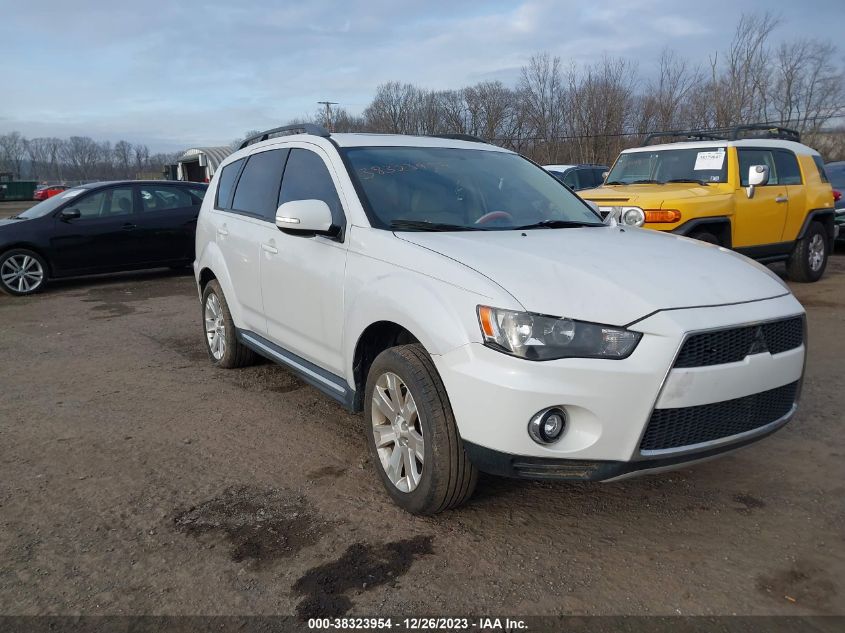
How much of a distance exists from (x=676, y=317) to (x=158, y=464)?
2.83m

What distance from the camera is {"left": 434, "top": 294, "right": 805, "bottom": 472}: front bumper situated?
256 cm

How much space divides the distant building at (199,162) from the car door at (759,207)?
36.6m

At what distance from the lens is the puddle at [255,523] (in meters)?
2.87

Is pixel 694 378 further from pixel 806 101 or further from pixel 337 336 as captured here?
pixel 806 101

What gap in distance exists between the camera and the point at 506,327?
2631 millimetres

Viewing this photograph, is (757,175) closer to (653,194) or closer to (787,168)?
(653,194)

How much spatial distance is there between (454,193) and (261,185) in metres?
1.68

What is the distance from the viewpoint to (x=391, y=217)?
3531 mm

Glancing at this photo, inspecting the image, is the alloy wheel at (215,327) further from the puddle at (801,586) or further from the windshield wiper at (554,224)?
the puddle at (801,586)

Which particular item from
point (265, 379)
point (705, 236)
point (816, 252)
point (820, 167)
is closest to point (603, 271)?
point (265, 379)

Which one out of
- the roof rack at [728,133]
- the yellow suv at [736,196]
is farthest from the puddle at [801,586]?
the roof rack at [728,133]

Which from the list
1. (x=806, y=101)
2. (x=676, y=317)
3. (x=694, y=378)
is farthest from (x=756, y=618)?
(x=806, y=101)

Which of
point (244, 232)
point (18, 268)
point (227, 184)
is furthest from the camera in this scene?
point (18, 268)

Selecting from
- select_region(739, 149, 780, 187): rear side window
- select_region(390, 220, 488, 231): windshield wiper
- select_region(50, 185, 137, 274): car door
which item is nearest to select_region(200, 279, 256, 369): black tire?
select_region(390, 220, 488, 231): windshield wiper
